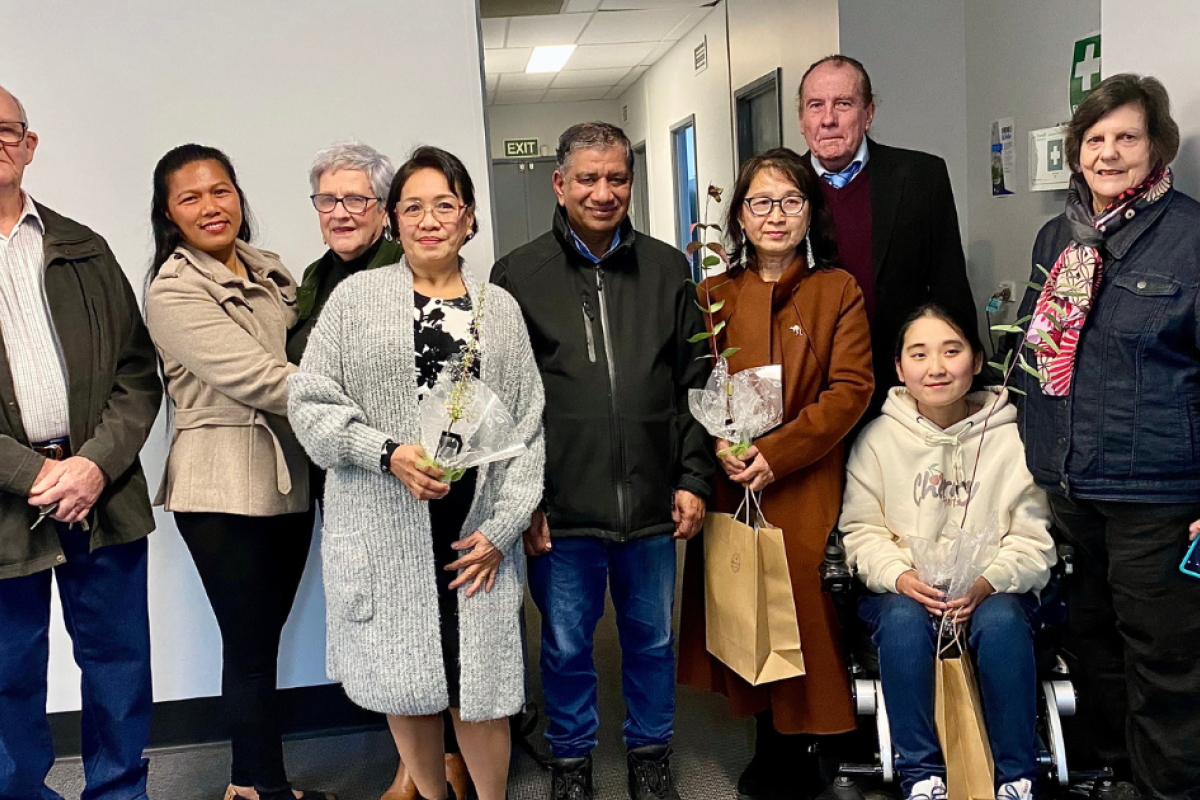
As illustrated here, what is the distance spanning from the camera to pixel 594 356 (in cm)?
227

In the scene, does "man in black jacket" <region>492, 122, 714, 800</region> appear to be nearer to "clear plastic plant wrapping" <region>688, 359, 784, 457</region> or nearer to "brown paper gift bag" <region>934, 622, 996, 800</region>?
"clear plastic plant wrapping" <region>688, 359, 784, 457</region>

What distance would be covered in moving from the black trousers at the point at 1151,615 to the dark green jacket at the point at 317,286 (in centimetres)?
174

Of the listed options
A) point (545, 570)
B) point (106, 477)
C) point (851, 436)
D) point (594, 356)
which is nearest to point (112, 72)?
point (106, 477)

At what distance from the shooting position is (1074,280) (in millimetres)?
2154

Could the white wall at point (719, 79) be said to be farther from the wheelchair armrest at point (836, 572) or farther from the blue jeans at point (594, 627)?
the blue jeans at point (594, 627)

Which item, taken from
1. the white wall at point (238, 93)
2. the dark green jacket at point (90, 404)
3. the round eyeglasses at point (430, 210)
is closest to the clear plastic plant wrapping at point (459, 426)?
the round eyeglasses at point (430, 210)

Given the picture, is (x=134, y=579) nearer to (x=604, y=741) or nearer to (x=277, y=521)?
(x=277, y=521)

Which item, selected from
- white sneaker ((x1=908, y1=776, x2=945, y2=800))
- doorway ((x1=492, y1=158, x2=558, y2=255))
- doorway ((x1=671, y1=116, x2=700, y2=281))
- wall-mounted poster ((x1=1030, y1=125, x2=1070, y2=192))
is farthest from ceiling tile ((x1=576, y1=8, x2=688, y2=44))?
white sneaker ((x1=908, y1=776, x2=945, y2=800))

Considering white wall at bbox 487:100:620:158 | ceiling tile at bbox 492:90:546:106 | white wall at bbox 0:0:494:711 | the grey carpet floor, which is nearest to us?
the grey carpet floor

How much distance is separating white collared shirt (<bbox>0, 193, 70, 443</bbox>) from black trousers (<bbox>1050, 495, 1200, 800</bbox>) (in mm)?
2314

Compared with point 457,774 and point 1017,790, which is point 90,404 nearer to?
point 457,774

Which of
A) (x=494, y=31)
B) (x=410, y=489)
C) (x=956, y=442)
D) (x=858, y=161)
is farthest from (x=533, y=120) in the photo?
(x=410, y=489)

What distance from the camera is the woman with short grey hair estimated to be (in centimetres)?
237

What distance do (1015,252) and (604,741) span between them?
2222 millimetres
